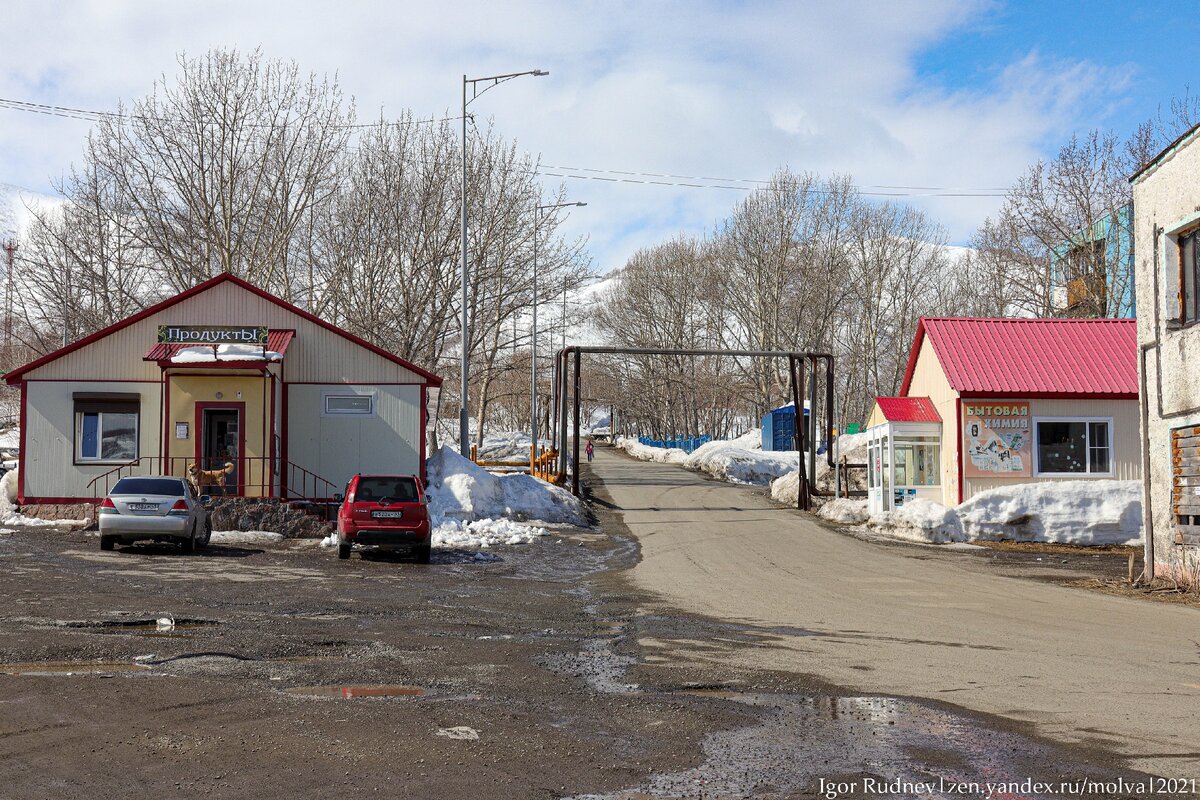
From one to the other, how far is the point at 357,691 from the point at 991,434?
74.5 ft

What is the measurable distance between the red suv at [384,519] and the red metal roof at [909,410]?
1392 centimetres

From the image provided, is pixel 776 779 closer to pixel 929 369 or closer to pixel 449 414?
pixel 929 369

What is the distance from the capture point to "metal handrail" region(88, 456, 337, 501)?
26.6 meters

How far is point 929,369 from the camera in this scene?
1170 inches

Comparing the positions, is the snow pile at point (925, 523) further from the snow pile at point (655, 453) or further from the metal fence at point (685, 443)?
the metal fence at point (685, 443)

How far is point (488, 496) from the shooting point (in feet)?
93.6

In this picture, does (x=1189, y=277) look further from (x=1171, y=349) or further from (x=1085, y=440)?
(x=1085, y=440)

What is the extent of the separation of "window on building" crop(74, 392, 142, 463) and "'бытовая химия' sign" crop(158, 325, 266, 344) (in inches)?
84.7

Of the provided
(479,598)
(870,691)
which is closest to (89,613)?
(479,598)

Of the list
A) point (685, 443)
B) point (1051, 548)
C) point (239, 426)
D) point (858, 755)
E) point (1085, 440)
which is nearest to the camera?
point (858, 755)

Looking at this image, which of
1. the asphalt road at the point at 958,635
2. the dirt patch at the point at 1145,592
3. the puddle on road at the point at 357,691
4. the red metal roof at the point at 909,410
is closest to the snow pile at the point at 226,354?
the asphalt road at the point at 958,635

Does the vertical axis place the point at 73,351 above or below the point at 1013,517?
above

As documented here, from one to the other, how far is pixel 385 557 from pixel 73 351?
12.1 m

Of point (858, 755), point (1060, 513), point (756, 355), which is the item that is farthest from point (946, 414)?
point (858, 755)
